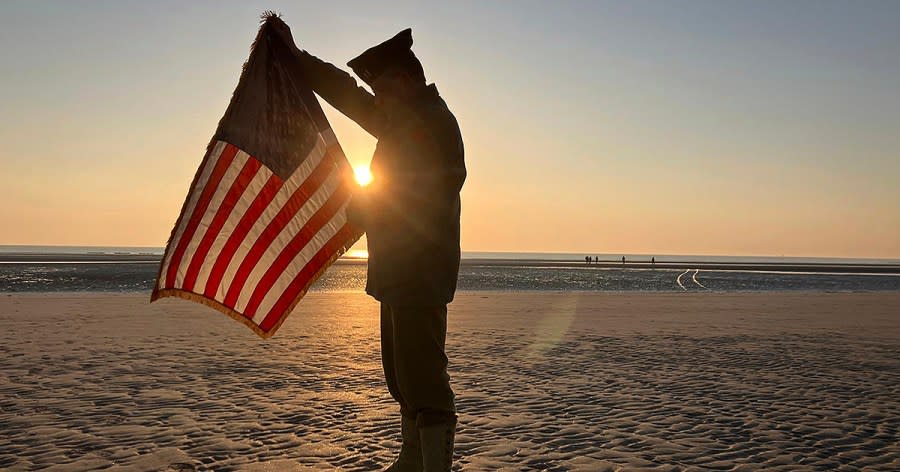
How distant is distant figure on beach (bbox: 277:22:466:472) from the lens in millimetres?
2615

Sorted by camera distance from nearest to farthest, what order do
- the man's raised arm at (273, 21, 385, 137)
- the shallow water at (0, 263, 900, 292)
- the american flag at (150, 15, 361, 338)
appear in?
the man's raised arm at (273, 21, 385, 137)
the american flag at (150, 15, 361, 338)
the shallow water at (0, 263, 900, 292)

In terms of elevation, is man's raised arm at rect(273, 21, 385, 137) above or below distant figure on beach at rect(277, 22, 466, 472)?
above

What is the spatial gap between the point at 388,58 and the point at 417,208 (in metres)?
0.61

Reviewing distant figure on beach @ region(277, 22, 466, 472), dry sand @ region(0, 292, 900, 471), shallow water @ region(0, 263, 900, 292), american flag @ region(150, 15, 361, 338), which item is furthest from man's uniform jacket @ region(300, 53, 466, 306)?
shallow water @ region(0, 263, 900, 292)

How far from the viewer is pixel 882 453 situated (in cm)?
396

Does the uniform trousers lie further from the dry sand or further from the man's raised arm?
the dry sand

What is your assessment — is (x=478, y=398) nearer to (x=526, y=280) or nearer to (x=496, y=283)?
(x=496, y=283)

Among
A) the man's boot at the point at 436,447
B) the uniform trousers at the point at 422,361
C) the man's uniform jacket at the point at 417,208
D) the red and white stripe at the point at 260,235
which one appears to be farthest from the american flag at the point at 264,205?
the man's boot at the point at 436,447

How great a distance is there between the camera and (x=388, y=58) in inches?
105

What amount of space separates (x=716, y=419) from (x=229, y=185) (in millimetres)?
3681

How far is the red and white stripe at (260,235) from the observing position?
3.23 meters

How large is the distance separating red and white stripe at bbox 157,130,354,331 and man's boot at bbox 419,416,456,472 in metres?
1.12

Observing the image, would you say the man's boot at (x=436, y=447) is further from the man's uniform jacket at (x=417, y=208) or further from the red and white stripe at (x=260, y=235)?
the red and white stripe at (x=260, y=235)

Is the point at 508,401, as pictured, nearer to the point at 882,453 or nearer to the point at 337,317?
the point at 882,453
